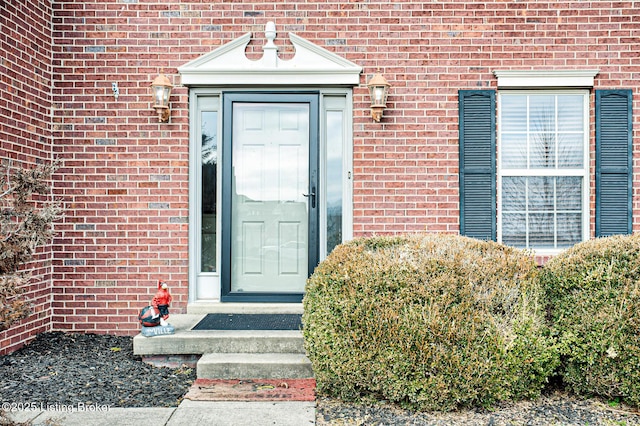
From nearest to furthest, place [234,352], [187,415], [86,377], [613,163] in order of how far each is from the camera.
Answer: [187,415], [86,377], [234,352], [613,163]

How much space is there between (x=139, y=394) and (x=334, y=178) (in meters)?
2.89

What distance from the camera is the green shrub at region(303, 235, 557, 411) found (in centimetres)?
328

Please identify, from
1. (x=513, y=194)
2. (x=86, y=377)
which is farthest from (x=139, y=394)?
(x=513, y=194)

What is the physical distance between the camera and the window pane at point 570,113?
5.29 meters

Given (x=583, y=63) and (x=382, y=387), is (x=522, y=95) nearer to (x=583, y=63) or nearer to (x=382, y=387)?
(x=583, y=63)

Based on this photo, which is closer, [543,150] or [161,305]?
[161,305]

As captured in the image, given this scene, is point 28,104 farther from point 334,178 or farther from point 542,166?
point 542,166

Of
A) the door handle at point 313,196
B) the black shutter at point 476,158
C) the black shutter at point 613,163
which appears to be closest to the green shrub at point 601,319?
the black shutter at point 476,158

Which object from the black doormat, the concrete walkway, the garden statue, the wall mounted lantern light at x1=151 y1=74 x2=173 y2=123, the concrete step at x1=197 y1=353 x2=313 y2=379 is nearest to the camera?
the concrete walkway

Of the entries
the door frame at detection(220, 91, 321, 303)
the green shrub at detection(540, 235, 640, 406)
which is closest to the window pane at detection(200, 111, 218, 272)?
the door frame at detection(220, 91, 321, 303)

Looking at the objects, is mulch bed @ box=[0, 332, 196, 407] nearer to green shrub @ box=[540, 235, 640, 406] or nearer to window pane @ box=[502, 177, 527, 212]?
green shrub @ box=[540, 235, 640, 406]

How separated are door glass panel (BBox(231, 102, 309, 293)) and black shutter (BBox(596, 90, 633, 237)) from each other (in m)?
3.07

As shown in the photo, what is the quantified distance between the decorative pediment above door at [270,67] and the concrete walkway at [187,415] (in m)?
3.24

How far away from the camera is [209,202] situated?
540 cm
